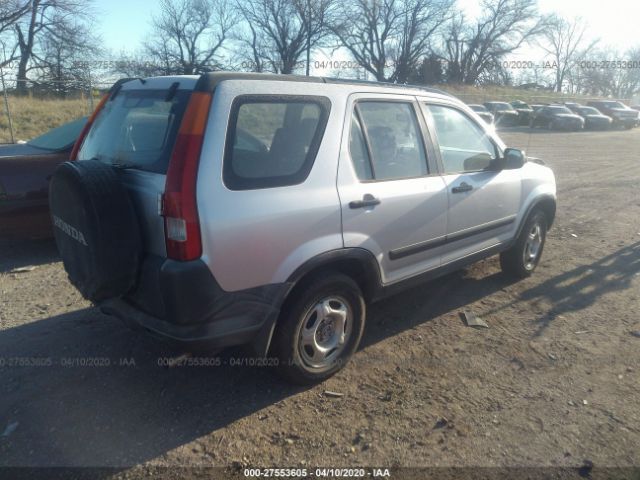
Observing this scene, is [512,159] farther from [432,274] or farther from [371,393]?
[371,393]

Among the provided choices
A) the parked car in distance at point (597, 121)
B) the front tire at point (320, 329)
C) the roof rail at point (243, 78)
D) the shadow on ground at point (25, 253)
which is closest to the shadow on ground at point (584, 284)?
the front tire at point (320, 329)

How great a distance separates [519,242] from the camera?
5.09m

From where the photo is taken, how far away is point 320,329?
3.37 metres

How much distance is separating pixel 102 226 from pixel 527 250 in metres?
4.18

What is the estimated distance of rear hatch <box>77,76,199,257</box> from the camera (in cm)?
275

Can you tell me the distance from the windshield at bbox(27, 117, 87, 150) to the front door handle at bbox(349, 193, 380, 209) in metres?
3.97

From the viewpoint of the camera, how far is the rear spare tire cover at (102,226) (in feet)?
9.00

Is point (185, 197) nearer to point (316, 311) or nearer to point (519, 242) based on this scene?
point (316, 311)

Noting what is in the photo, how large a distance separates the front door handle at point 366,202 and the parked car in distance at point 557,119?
3238cm

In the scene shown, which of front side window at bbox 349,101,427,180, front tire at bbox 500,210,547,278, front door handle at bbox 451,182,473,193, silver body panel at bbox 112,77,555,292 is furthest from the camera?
front tire at bbox 500,210,547,278

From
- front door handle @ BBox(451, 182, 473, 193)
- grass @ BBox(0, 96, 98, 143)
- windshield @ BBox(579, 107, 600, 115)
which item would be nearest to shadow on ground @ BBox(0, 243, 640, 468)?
front door handle @ BBox(451, 182, 473, 193)

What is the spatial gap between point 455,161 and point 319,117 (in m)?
1.50

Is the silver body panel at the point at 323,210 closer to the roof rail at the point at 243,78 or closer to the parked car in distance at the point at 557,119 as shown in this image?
the roof rail at the point at 243,78

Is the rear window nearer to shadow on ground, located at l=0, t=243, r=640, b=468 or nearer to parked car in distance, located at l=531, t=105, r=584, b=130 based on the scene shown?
shadow on ground, located at l=0, t=243, r=640, b=468
